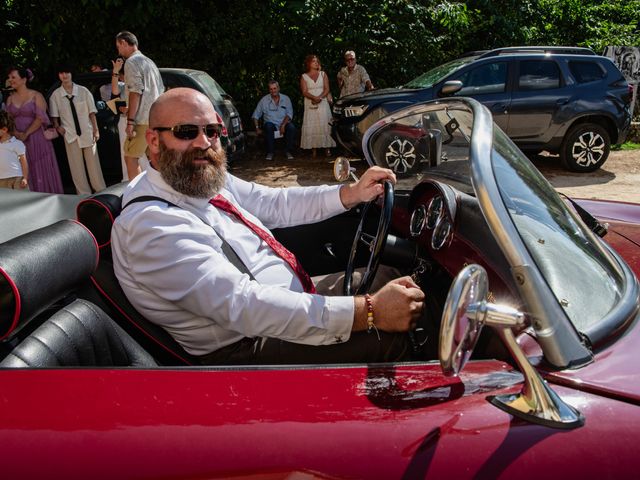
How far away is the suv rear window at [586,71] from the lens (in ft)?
29.9

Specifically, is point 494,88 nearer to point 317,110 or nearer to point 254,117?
point 317,110

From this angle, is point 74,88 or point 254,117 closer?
point 74,88

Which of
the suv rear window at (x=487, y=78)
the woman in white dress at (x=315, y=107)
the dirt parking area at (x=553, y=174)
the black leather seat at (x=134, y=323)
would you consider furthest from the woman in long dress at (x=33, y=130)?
the black leather seat at (x=134, y=323)

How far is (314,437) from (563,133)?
8977mm

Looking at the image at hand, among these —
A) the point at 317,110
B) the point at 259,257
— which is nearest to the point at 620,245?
the point at 259,257

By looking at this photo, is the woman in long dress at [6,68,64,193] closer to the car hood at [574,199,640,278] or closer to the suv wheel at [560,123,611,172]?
the car hood at [574,199,640,278]

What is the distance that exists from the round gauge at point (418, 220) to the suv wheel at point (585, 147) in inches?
300

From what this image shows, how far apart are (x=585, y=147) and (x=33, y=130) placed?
7810 mm

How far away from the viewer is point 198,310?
1938mm

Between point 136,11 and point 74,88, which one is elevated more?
point 136,11

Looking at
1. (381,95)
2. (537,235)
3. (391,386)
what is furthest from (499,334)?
(381,95)

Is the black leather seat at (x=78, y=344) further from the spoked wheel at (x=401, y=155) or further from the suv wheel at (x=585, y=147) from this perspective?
the suv wheel at (x=585, y=147)

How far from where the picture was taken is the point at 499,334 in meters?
1.24

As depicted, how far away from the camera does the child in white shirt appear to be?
5.99 m
